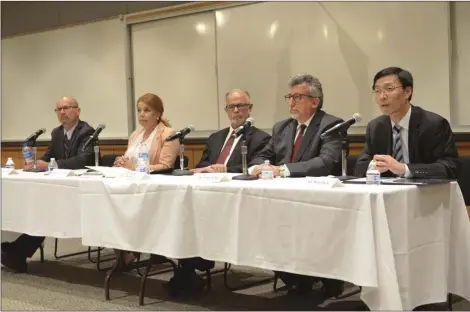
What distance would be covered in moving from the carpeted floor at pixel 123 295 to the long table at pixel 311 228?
394 mm

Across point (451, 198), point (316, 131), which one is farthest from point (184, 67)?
point (451, 198)

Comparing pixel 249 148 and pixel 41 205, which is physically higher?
pixel 249 148

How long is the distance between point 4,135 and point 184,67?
3.19 m

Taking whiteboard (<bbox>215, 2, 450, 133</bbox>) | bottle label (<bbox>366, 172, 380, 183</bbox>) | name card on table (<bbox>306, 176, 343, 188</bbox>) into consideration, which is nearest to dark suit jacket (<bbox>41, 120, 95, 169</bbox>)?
whiteboard (<bbox>215, 2, 450, 133</bbox>)

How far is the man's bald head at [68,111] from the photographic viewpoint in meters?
4.17

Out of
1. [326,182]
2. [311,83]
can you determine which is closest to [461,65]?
[311,83]

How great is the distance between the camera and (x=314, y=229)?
7.30 ft

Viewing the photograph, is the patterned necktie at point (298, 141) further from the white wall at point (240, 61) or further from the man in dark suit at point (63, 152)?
the white wall at point (240, 61)

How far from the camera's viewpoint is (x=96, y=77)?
22.1 feet

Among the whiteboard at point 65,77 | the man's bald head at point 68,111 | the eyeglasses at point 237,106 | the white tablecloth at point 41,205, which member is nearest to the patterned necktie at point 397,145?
the eyeglasses at point 237,106

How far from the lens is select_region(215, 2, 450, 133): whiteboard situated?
439cm

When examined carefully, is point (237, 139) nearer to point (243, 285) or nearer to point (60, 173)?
point (243, 285)

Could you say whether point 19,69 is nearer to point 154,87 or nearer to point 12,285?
point 154,87

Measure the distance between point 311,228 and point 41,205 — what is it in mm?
1649
